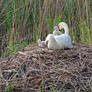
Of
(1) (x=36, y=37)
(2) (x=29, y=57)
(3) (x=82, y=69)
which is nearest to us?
(3) (x=82, y=69)

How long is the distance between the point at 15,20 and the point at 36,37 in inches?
23.8

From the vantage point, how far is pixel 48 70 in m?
3.86

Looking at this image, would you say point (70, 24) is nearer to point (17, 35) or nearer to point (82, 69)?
point (17, 35)

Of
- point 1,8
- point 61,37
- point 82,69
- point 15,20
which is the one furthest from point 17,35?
point 82,69

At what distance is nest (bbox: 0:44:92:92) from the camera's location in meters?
3.59

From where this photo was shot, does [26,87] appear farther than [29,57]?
No

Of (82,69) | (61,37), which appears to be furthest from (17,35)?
(82,69)

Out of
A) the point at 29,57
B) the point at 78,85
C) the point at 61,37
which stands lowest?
the point at 78,85

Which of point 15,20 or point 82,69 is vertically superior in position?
point 15,20

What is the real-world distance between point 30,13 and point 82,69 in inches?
104

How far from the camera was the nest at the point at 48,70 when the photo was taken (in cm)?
359

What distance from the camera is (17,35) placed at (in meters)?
6.01

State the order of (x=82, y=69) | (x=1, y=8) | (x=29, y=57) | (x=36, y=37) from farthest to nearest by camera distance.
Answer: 1. (x=1, y=8)
2. (x=36, y=37)
3. (x=29, y=57)
4. (x=82, y=69)

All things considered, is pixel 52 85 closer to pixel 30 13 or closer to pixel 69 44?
pixel 69 44
